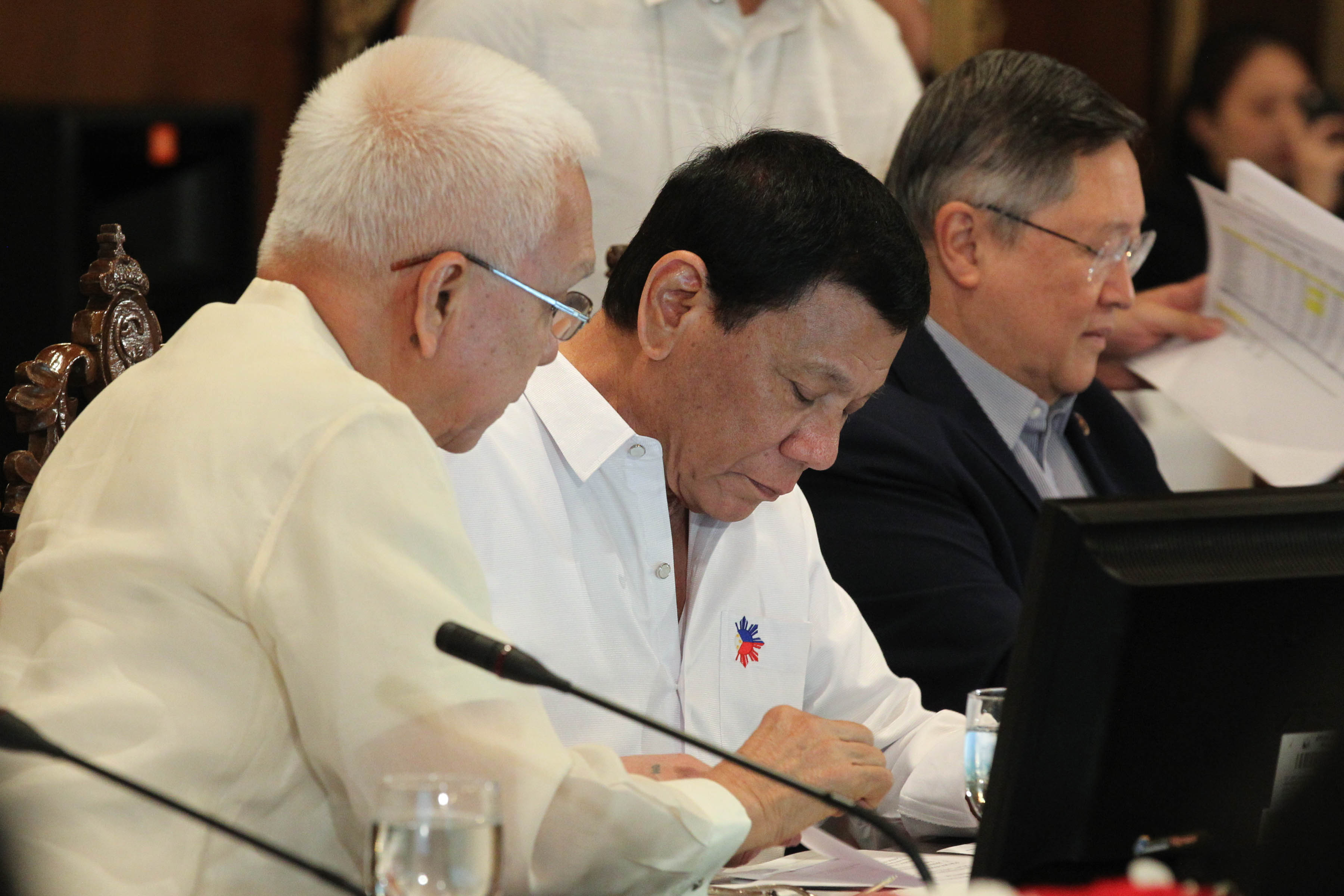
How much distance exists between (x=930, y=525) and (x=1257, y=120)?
2.45m

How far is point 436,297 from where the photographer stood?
135 centimetres

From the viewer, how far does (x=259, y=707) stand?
3.93 ft

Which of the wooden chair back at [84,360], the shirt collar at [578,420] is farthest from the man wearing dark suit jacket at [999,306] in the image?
the wooden chair back at [84,360]

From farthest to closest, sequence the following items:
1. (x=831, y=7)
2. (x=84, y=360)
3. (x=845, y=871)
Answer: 1. (x=831, y=7)
2. (x=84, y=360)
3. (x=845, y=871)

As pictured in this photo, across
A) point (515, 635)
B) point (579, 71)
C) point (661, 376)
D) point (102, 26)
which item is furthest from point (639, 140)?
point (102, 26)

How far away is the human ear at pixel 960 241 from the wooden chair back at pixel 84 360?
124 cm

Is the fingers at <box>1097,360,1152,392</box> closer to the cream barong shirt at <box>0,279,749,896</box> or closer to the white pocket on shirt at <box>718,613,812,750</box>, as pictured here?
the white pocket on shirt at <box>718,613,812,750</box>

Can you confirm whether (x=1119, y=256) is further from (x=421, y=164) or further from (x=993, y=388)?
(x=421, y=164)

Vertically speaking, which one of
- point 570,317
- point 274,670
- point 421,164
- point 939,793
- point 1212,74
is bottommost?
point 939,793

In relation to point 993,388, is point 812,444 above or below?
above

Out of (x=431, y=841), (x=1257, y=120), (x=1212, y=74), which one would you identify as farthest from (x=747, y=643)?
(x=1212, y=74)

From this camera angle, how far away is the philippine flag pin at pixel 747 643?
1904 mm

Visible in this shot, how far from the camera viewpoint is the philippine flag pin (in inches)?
75.0

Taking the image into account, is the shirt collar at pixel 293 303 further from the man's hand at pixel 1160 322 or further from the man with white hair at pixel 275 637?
the man's hand at pixel 1160 322
